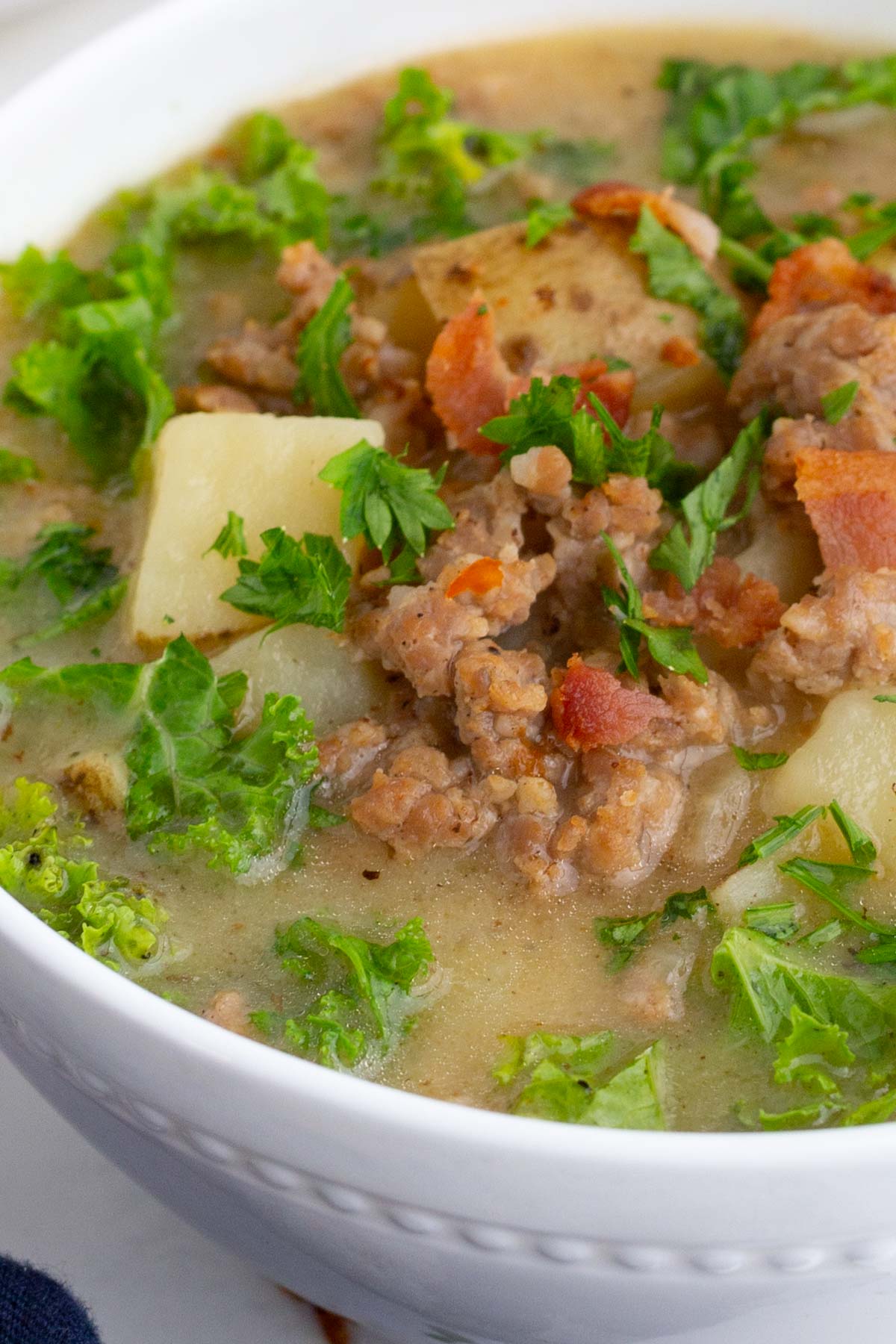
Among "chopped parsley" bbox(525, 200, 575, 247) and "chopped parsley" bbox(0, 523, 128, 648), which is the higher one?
"chopped parsley" bbox(525, 200, 575, 247)

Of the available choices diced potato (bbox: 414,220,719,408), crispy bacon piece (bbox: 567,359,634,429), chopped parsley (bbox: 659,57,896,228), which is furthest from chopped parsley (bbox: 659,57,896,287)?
crispy bacon piece (bbox: 567,359,634,429)

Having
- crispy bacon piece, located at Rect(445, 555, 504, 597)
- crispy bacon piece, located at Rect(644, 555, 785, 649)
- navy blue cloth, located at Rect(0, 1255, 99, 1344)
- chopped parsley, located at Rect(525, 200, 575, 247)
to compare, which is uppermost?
chopped parsley, located at Rect(525, 200, 575, 247)

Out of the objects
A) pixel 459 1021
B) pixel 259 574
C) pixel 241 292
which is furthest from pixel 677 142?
pixel 459 1021

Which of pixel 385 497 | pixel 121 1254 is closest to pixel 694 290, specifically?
pixel 385 497

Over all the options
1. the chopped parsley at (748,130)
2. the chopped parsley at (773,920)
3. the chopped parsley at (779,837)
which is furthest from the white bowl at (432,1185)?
the chopped parsley at (748,130)

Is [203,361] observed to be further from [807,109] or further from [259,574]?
[807,109]

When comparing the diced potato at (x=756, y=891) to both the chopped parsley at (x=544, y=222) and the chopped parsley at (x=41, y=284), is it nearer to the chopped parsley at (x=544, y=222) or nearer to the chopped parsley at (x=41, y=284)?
the chopped parsley at (x=544, y=222)

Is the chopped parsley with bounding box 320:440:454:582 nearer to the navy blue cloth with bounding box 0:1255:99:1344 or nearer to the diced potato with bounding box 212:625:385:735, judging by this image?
the diced potato with bounding box 212:625:385:735
